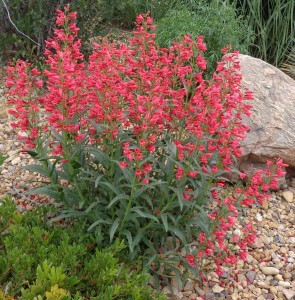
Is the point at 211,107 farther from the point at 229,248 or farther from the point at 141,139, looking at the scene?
the point at 229,248

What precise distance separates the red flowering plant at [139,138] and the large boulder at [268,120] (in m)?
1.21

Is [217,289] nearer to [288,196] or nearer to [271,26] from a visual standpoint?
[288,196]

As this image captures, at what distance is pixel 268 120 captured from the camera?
4.22 meters

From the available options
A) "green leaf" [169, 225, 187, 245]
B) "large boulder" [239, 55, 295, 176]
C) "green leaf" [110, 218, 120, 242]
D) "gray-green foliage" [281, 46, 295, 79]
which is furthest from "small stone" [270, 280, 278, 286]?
"gray-green foliage" [281, 46, 295, 79]

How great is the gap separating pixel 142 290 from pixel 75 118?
1056 millimetres

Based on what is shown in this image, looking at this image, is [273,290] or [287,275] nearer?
[273,290]

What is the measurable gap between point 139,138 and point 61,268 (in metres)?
0.81

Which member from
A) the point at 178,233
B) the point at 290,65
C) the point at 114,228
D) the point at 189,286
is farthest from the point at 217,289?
the point at 290,65

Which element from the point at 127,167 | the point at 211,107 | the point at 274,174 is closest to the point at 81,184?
the point at 127,167

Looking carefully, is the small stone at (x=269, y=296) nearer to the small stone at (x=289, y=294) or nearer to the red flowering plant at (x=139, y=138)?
the small stone at (x=289, y=294)

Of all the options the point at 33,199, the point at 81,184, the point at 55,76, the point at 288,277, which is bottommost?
the point at 288,277

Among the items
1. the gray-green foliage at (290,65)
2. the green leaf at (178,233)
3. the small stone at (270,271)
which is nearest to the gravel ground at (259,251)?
the small stone at (270,271)

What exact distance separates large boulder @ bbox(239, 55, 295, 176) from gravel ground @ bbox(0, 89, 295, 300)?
44cm

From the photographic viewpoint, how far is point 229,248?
334 cm
